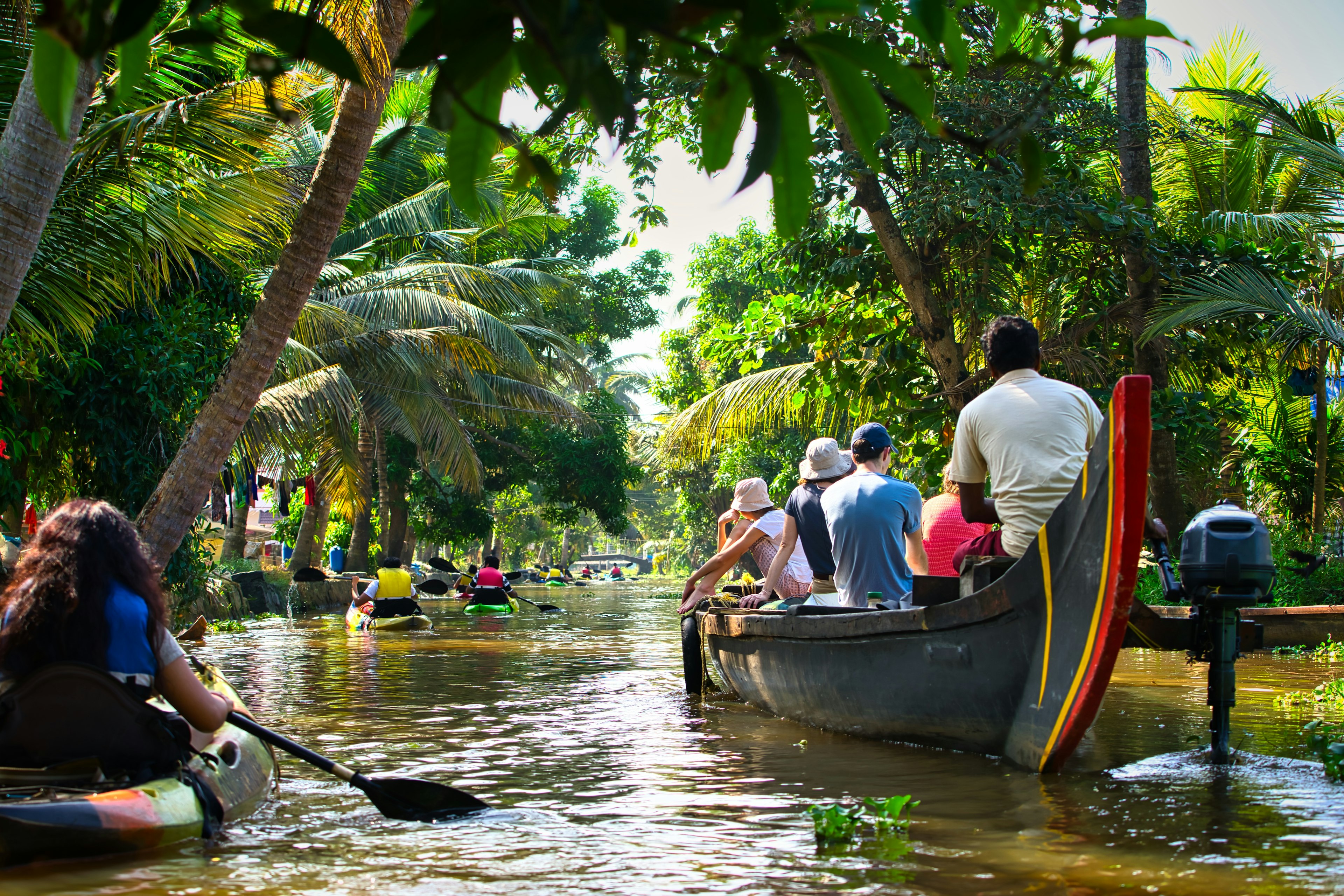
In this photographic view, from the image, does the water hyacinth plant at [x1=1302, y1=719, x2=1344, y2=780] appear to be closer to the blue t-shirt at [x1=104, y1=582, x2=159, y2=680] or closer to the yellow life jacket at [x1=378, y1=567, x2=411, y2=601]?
the blue t-shirt at [x1=104, y1=582, x2=159, y2=680]

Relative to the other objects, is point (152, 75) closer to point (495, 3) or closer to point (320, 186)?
point (320, 186)

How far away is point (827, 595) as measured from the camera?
8.09 metres

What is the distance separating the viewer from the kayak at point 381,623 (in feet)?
56.1

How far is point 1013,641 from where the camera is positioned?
16.7ft

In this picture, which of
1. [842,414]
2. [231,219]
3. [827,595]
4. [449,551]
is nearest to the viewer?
[827,595]

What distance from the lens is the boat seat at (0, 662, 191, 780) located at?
4.02m

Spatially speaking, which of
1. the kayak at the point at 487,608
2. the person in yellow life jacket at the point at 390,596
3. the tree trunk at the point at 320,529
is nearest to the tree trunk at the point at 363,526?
the tree trunk at the point at 320,529

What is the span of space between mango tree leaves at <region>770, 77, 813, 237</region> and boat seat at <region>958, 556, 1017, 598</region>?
386 centimetres

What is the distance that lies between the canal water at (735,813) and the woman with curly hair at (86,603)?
700 mm

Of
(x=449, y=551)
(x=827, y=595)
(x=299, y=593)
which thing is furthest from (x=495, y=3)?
(x=449, y=551)

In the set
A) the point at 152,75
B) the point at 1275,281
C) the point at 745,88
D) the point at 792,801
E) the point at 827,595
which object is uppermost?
the point at 152,75

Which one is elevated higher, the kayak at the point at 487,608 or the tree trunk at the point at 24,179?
the tree trunk at the point at 24,179

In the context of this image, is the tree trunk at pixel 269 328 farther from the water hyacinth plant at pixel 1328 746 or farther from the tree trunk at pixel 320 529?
the tree trunk at pixel 320 529

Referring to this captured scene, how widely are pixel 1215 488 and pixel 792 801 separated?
44.7 feet
